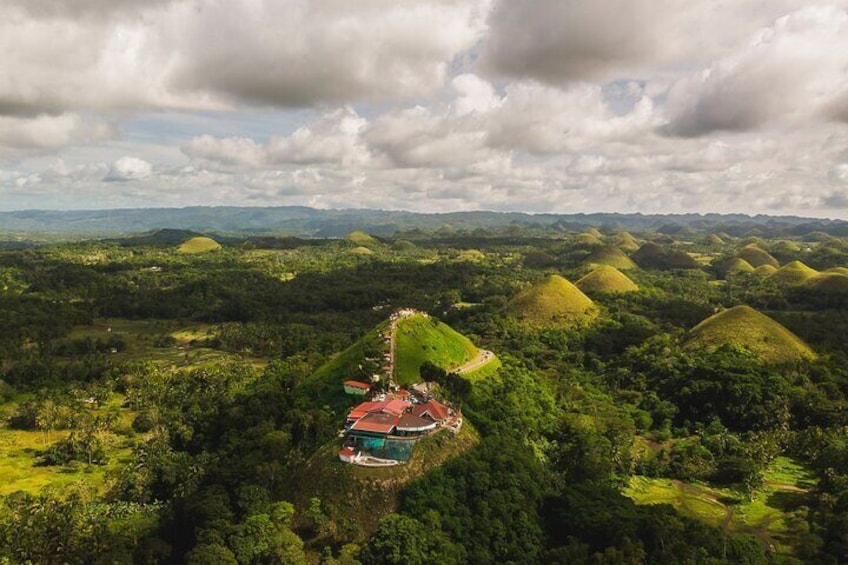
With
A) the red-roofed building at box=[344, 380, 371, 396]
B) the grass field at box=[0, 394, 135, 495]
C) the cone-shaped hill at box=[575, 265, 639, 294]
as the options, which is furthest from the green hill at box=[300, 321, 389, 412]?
the cone-shaped hill at box=[575, 265, 639, 294]

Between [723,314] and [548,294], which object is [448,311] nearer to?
[548,294]

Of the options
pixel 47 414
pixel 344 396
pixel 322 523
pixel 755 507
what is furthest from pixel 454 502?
pixel 47 414

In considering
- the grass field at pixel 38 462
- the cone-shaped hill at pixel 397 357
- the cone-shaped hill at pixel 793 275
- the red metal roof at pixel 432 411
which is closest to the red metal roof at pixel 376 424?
the red metal roof at pixel 432 411

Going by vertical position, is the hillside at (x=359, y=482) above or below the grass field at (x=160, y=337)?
above

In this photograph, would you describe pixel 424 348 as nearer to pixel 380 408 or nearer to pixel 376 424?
pixel 380 408

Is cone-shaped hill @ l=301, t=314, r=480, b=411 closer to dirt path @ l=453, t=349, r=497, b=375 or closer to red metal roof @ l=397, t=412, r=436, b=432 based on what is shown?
dirt path @ l=453, t=349, r=497, b=375

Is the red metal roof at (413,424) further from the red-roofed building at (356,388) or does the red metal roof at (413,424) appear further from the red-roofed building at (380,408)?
the red-roofed building at (356,388)

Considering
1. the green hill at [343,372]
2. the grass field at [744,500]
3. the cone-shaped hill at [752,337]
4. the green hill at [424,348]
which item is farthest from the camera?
the cone-shaped hill at [752,337]
